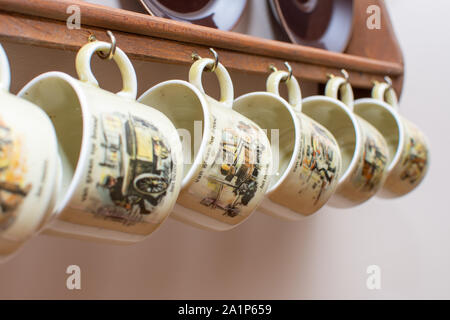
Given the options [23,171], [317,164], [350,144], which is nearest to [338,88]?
[350,144]

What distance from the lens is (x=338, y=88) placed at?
2.62 feet

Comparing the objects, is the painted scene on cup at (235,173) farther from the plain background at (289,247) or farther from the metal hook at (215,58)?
the plain background at (289,247)

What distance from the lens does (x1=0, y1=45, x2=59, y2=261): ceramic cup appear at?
0.38 metres

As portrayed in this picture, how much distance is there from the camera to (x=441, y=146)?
116 centimetres

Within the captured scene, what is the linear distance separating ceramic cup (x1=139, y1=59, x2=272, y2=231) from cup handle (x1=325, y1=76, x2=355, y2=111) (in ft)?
0.68

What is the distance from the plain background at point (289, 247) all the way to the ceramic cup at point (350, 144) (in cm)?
13

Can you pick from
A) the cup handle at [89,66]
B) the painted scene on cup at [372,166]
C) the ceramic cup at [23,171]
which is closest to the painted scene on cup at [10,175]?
the ceramic cup at [23,171]

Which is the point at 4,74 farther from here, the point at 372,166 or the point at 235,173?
the point at 372,166

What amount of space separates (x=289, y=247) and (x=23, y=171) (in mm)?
692

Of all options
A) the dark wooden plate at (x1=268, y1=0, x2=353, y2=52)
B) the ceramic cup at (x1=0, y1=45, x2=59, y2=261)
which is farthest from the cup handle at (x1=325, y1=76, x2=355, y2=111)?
the ceramic cup at (x1=0, y1=45, x2=59, y2=261)
